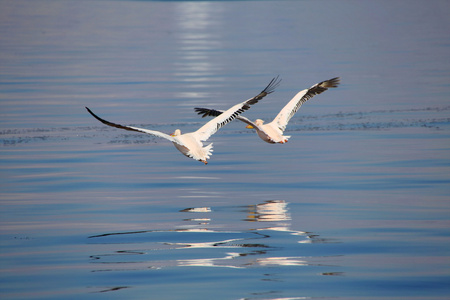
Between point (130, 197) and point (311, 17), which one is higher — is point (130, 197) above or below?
below

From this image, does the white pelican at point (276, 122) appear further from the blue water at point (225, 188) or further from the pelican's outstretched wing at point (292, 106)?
the blue water at point (225, 188)

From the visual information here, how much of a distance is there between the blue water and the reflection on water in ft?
0.11

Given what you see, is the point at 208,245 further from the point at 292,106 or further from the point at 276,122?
the point at 292,106

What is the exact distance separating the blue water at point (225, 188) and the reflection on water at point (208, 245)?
3 cm

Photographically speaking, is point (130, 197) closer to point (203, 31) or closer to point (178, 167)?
point (178, 167)

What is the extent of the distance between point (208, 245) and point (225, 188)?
11.4ft

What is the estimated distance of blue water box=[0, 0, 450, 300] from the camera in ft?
31.3

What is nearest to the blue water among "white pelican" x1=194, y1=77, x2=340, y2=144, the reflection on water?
the reflection on water

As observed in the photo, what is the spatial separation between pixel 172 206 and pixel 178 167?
342 centimetres

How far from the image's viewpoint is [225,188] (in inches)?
558

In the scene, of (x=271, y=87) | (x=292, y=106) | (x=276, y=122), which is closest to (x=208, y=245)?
(x=276, y=122)

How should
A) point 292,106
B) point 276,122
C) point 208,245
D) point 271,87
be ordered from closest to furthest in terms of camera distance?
point 208,245, point 276,122, point 292,106, point 271,87

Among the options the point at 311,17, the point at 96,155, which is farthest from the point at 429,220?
the point at 311,17

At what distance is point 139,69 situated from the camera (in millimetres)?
34719
